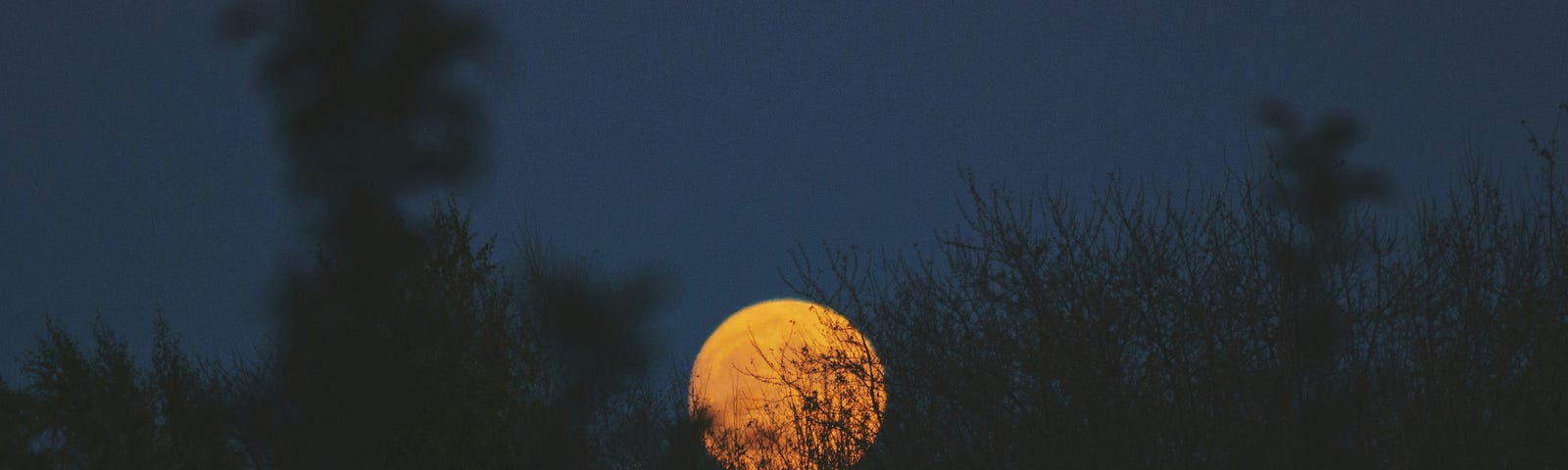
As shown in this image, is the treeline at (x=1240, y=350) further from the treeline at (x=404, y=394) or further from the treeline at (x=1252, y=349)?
the treeline at (x=404, y=394)

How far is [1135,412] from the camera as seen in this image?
34.8 feet

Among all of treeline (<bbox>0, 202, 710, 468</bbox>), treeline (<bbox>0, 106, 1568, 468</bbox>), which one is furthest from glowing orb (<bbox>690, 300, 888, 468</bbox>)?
treeline (<bbox>0, 202, 710, 468</bbox>)

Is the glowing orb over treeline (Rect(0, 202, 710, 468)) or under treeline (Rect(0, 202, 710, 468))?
under

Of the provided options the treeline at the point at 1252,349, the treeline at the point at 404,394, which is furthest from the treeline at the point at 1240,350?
the treeline at the point at 404,394

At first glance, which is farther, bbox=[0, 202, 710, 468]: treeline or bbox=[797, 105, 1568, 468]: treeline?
bbox=[0, 202, 710, 468]: treeline

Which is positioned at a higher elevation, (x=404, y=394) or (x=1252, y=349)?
(x=404, y=394)

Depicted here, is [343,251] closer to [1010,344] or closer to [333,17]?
[333,17]

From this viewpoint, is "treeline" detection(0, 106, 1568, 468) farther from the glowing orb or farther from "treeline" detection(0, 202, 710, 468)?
"treeline" detection(0, 202, 710, 468)

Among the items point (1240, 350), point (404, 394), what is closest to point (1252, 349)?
point (1240, 350)

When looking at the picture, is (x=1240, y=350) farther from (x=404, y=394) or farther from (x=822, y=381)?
(x=404, y=394)

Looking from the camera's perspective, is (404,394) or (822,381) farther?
(404,394)

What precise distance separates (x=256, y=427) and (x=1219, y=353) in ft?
65.7

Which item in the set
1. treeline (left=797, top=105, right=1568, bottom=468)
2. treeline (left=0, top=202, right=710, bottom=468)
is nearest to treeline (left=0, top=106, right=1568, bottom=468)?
treeline (left=797, top=105, right=1568, bottom=468)

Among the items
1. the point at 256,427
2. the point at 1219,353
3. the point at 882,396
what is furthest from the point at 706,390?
the point at 1219,353
